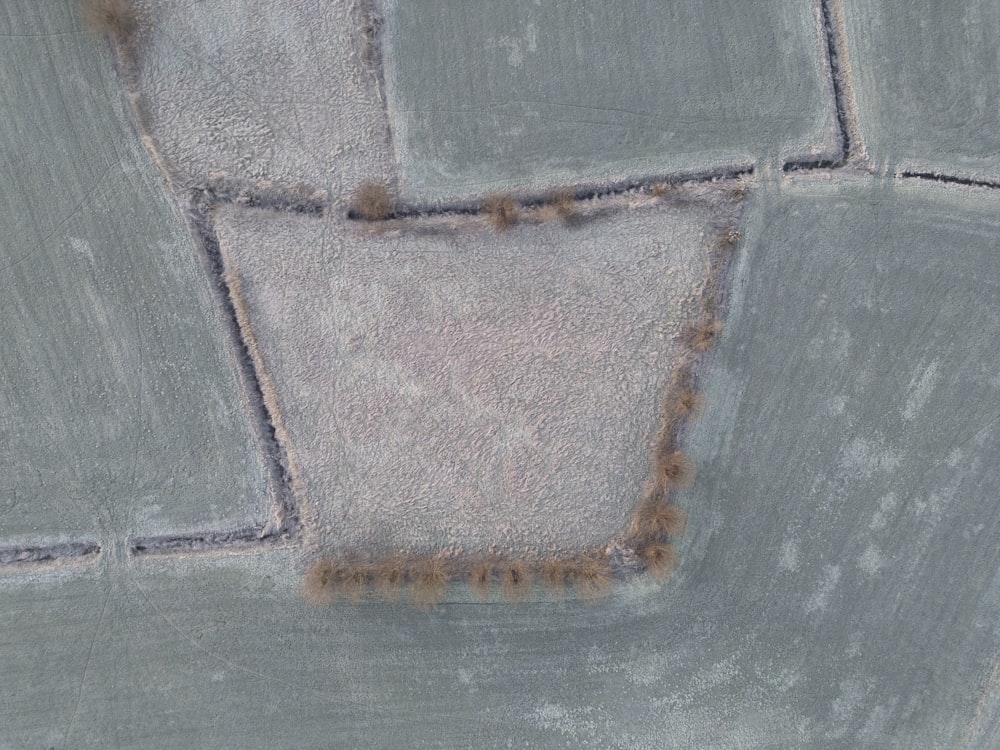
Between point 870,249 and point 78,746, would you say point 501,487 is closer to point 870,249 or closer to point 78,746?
point 870,249

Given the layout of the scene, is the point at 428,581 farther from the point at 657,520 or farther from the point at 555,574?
the point at 657,520

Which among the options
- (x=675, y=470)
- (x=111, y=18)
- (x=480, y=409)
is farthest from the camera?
(x=480, y=409)

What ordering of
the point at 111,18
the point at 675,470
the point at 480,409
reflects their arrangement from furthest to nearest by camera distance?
1. the point at 480,409
2. the point at 675,470
3. the point at 111,18

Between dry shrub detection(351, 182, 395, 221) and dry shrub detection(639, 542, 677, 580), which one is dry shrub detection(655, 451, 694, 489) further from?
dry shrub detection(351, 182, 395, 221)

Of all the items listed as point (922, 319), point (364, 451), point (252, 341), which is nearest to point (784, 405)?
point (922, 319)

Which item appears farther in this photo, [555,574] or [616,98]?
[616,98]

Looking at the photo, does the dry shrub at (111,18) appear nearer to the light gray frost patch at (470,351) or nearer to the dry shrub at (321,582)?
the light gray frost patch at (470,351)

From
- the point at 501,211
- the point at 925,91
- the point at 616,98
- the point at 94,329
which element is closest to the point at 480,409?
the point at 501,211
